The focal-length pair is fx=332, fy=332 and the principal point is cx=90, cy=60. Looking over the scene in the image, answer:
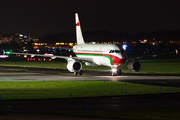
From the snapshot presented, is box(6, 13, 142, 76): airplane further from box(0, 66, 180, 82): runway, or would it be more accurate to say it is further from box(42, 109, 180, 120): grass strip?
box(42, 109, 180, 120): grass strip

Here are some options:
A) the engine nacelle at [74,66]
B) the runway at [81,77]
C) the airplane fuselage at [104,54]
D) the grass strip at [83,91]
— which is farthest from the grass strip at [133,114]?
the engine nacelle at [74,66]

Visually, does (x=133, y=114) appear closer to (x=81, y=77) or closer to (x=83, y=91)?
(x=83, y=91)

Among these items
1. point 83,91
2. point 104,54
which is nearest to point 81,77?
point 104,54

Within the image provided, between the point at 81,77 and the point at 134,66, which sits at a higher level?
the point at 134,66

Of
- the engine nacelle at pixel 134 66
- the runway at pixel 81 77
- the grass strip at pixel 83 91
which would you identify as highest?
the engine nacelle at pixel 134 66

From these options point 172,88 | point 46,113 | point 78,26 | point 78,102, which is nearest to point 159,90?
point 172,88

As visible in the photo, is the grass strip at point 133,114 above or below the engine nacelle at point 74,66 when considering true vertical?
below

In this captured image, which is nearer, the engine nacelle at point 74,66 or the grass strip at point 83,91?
the grass strip at point 83,91

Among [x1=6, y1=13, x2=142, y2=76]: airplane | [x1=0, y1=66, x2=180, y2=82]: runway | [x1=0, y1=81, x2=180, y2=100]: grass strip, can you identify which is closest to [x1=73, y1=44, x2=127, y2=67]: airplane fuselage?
[x1=6, y1=13, x2=142, y2=76]: airplane

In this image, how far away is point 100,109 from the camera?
24656mm

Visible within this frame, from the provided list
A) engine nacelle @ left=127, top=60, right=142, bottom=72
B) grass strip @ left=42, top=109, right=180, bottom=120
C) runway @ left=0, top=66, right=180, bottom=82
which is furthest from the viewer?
engine nacelle @ left=127, top=60, right=142, bottom=72

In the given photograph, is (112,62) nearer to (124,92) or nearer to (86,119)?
(124,92)

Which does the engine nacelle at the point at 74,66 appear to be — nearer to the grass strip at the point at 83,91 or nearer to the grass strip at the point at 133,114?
the grass strip at the point at 83,91

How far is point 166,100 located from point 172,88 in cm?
875
